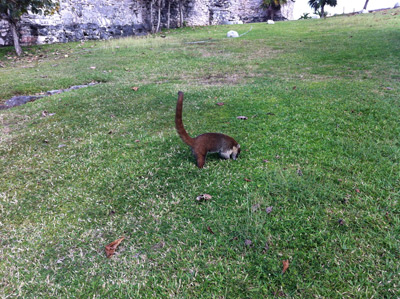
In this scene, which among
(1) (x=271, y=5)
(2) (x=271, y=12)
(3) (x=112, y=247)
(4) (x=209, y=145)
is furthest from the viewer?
(2) (x=271, y=12)

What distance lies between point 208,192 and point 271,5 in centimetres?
3281

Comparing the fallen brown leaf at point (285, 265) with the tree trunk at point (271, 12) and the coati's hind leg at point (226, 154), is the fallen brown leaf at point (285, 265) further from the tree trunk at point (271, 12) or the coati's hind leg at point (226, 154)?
the tree trunk at point (271, 12)

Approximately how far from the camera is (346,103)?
19.0 feet

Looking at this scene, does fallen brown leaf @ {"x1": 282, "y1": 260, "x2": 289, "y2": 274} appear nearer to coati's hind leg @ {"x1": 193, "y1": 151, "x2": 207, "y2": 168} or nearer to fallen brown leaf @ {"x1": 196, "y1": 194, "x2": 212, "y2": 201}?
fallen brown leaf @ {"x1": 196, "y1": 194, "x2": 212, "y2": 201}

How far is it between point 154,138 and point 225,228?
9.28 ft

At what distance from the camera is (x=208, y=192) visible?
344cm

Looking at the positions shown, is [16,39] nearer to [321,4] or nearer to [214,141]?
[214,141]

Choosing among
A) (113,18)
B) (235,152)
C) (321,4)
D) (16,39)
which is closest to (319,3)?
(321,4)

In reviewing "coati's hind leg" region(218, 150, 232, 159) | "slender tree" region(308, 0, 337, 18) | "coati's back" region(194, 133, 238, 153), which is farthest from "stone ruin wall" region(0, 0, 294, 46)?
"coati's hind leg" region(218, 150, 232, 159)

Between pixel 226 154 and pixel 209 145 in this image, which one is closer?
pixel 209 145

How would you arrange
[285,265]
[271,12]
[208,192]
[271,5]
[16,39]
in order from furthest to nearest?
1. [271,12]
2. [271,5]
3. [16,39]
4. [208,192]
5. [285,265]

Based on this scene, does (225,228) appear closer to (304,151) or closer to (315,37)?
(304,151)

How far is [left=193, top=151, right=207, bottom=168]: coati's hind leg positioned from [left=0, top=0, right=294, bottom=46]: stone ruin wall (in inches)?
754

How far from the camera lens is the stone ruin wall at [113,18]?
57.1ft
